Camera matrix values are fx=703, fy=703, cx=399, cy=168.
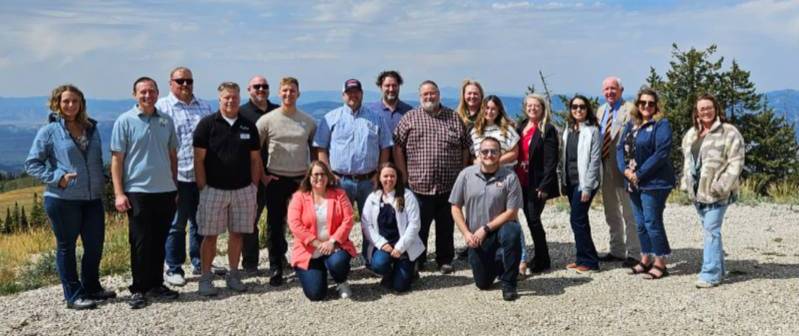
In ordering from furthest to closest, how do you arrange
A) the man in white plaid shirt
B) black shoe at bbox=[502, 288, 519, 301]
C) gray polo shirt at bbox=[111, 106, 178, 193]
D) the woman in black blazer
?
the woman in black blazer, the man in white plaid shirt, black shoe at bbox=[502, 288, 519, 301], gray polo shirt at bbox=[111, 106, 178, 193]

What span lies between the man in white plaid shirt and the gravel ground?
1.06ft

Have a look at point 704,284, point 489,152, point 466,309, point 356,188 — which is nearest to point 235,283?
point 356,188

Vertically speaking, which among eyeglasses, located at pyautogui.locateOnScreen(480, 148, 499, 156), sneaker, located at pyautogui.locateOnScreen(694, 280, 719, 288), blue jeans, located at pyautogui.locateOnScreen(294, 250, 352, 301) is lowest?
sneaker, located at pyautogui.locateOnScreen(694, 280, 719, 288)

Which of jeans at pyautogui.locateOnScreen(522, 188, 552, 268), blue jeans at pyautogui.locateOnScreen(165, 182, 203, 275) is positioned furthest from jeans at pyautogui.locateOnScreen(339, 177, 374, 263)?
jeans at pyautogui.locateOnScreen(522, 188, 552, 268)

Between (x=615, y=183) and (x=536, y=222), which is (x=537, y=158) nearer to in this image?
(x=536, y=222)

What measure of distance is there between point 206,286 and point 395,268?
1819mm

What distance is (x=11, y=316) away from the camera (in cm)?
614

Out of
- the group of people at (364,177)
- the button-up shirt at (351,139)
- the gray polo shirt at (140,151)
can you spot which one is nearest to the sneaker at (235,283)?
the group of people at (364,177)

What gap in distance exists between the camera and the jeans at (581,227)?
7195 millimetres

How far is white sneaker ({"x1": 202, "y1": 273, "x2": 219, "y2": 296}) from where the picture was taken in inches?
265

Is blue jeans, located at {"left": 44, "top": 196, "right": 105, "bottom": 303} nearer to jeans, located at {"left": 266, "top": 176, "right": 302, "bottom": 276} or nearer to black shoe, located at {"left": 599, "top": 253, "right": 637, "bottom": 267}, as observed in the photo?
jeans, located at {"left": 266, "top": 176, "right": 302, "bottom": 276}

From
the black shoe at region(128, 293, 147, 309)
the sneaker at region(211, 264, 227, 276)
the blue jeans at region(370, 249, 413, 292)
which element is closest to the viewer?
the black shoe at region(128, 293, 147, 309)

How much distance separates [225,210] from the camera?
21.8 feet

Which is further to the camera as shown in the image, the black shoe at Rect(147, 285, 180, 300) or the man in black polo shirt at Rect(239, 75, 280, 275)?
the man in black polo shirt at Rect(239, 75, 280, 275)
